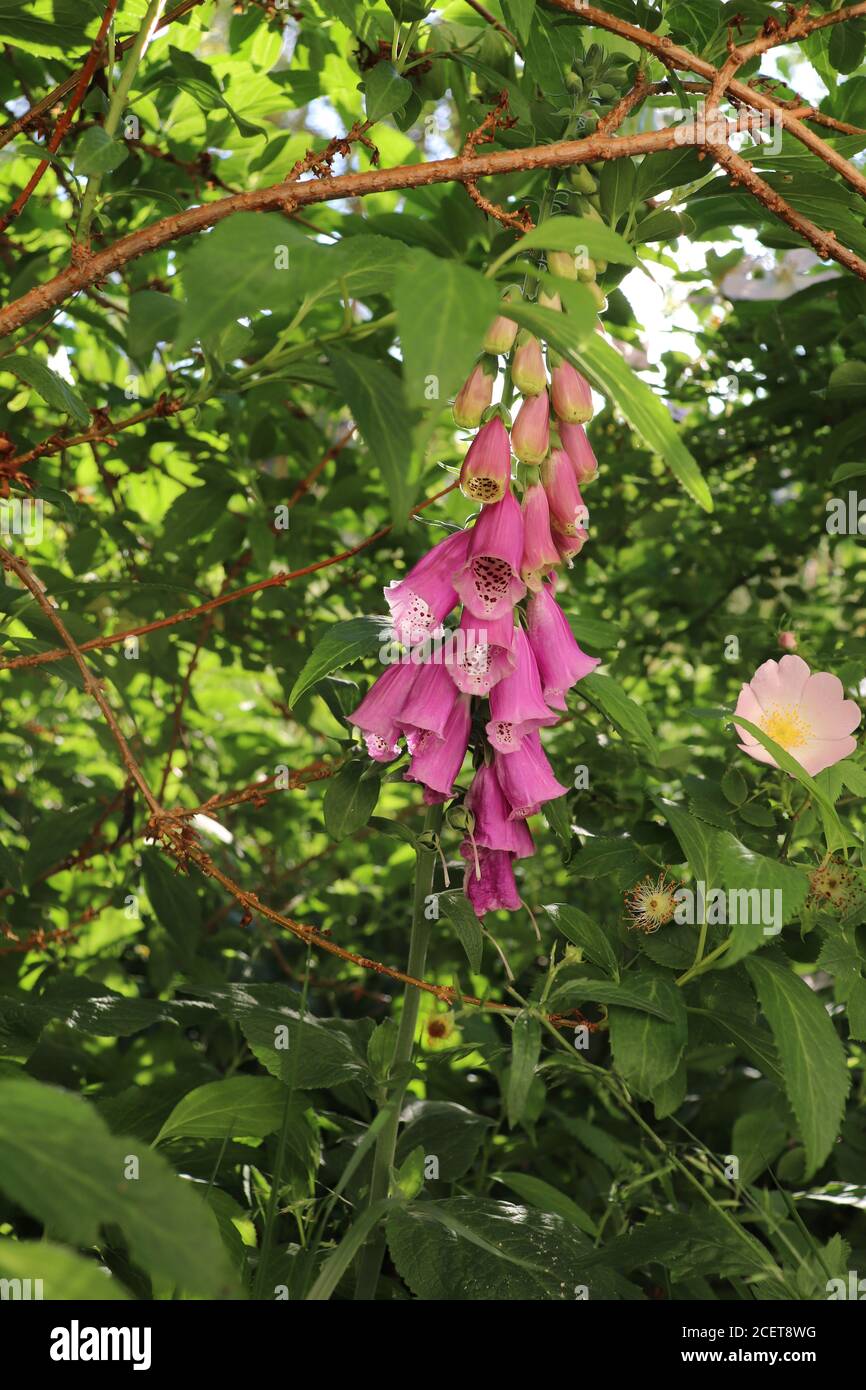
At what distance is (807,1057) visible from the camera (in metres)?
0.73

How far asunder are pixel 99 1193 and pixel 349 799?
1.58ft

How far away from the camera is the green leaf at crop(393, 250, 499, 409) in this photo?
427 millimetres

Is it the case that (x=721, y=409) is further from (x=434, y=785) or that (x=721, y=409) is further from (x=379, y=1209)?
(x=379, y=1209)

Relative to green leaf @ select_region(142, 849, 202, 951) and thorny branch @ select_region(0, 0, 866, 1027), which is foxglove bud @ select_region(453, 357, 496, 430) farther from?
green leaf @ select_region(142, 849, 202, 951)

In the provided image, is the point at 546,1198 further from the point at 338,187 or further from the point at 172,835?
the point at 338,187

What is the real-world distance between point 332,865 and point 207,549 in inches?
23.4

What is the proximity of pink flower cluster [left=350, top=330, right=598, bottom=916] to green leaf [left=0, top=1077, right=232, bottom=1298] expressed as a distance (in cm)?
41

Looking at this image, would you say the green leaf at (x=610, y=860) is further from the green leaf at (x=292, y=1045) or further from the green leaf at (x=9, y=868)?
the green leaf at (x=9, y=868)

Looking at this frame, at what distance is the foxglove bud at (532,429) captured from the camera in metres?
0.74

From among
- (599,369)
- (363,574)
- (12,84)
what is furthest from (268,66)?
(599,369)

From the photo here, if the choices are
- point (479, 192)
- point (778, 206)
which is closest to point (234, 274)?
point (479, 192)

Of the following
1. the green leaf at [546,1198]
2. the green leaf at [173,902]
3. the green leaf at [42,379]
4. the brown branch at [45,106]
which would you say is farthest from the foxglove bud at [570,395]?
the green leaf at [173,902]

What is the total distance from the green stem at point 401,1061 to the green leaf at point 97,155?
50 cm

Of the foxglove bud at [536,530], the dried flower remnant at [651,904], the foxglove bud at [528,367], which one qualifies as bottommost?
the dried flower remnant at [651,904]
